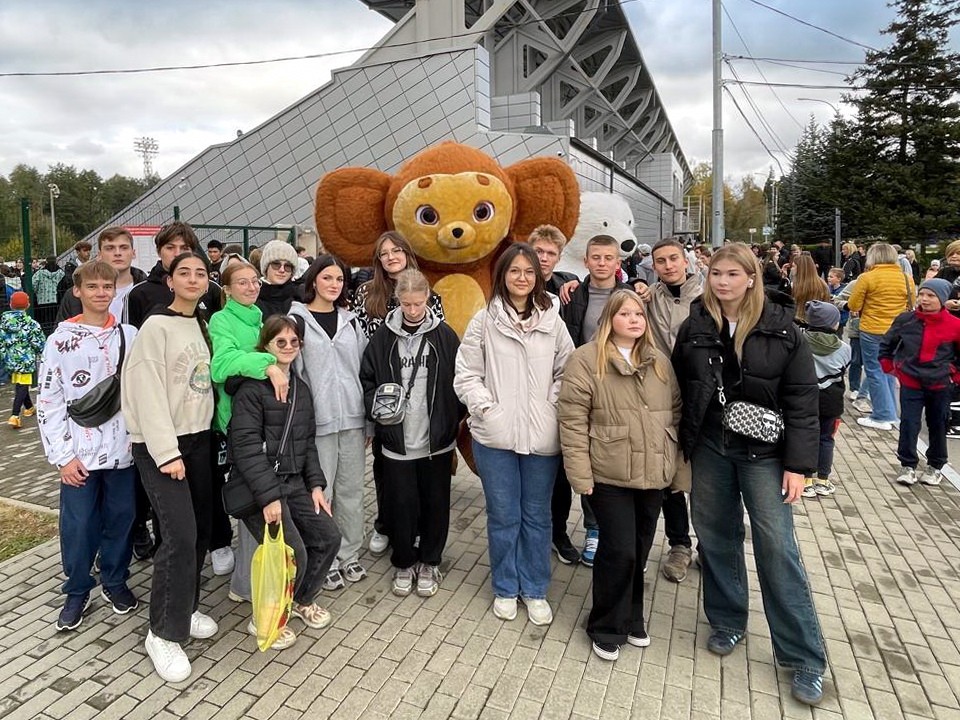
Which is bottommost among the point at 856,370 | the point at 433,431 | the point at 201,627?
the point at 201,627

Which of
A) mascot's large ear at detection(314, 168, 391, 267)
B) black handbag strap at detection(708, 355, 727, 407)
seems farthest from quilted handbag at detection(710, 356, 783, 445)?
mascot's large ear at detection(314, 168, 391, 267)

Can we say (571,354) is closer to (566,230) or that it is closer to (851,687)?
(851,687)

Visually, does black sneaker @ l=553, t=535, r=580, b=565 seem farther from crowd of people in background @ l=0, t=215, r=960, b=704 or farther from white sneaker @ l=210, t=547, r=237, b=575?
white sneaker @ l=210, t=547, r=237, b=575

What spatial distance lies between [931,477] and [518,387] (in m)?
4.27

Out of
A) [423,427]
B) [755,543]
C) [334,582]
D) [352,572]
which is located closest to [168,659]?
[334,582]

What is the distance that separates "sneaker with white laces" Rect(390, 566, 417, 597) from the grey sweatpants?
1.06ft

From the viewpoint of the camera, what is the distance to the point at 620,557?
9.25 ft

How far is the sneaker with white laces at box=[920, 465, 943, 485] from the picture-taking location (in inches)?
201

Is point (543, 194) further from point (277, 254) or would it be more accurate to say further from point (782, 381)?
point (782, 381)

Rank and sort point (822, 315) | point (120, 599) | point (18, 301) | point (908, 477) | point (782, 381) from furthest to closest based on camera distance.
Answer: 1. point (18, 301)
2. point (908, 477)
3. point (822, 315)
4. point (120, 599)
5. point (782, 381)

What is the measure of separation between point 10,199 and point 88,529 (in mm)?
68402

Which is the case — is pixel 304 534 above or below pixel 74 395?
below

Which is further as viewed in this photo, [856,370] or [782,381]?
[856,370]

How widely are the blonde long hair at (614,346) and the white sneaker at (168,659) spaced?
2320mm
